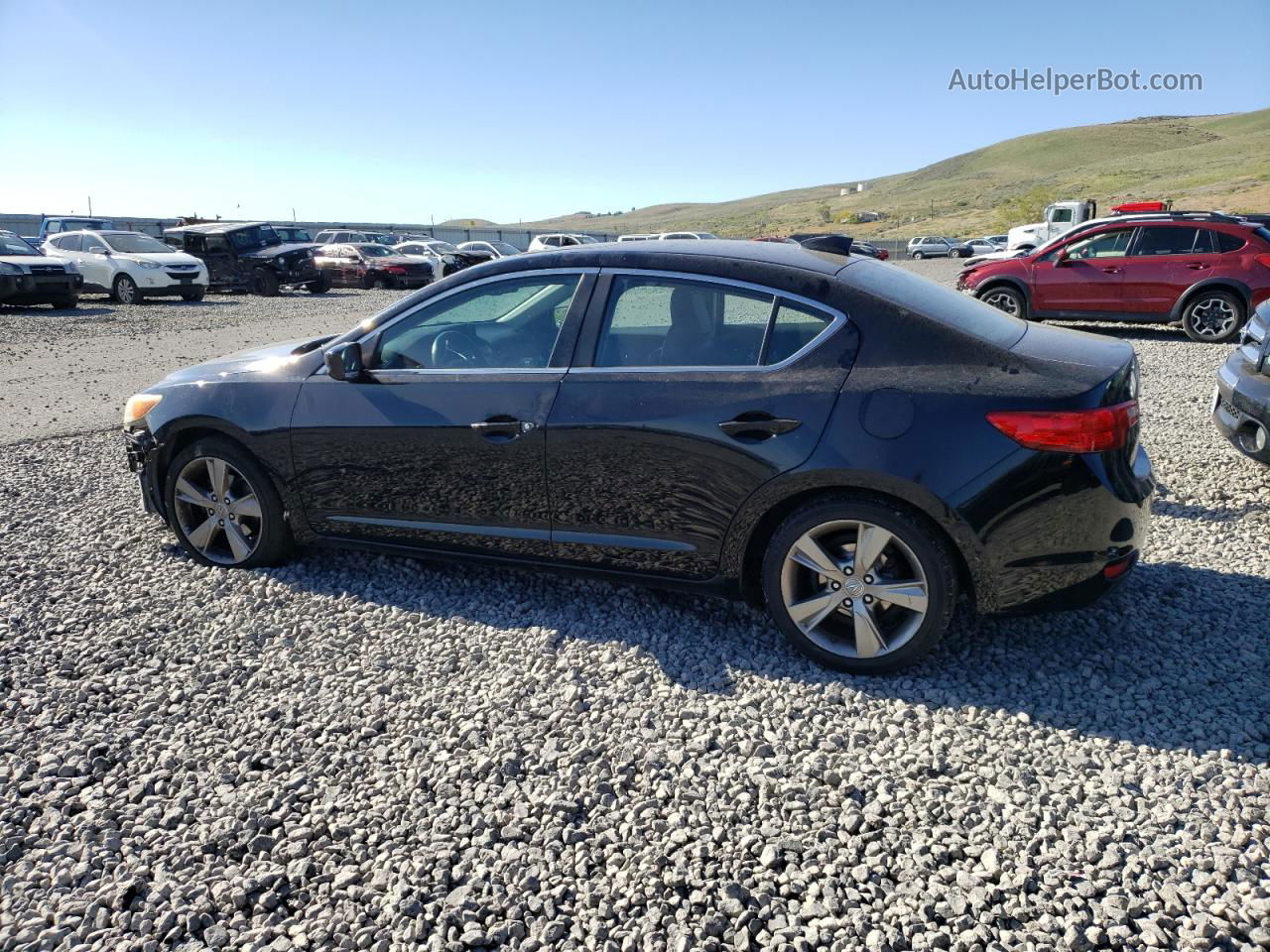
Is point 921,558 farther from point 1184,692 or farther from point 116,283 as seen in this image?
point 116,283

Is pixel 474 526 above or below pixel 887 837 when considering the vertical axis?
above

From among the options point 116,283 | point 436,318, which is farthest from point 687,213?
point 436,318

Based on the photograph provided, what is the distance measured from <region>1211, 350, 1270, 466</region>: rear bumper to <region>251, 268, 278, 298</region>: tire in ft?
73.4

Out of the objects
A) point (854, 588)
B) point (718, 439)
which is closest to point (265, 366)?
point (718, 439)

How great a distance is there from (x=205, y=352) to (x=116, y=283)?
31.8 feet

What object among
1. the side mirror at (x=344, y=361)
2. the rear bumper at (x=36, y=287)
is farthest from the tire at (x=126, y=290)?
the side mirror at (x=344, y=361)

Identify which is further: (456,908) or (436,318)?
(436,318)

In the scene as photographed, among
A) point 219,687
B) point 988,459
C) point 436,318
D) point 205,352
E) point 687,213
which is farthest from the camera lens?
point 687,213

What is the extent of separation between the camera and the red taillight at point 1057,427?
3053mm

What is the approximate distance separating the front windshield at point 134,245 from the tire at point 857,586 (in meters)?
21.6

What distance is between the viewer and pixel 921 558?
126 inches

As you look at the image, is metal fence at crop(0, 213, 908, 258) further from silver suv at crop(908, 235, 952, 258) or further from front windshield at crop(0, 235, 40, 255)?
front windshield at crop(0, 235, 40, 255)

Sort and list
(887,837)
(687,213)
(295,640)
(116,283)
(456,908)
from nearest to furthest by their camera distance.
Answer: (456,908), (887,837), (295,640), (116,283), (687,213)

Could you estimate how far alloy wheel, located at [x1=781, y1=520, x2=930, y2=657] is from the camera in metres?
3.27
